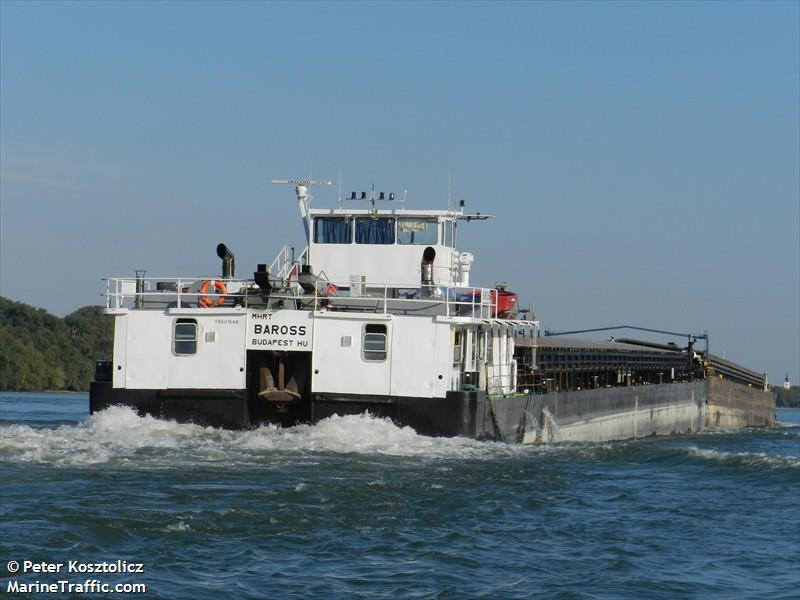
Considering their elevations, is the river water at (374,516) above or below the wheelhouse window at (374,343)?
below

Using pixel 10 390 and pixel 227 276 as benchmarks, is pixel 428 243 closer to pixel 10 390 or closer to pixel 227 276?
pixel 227 276

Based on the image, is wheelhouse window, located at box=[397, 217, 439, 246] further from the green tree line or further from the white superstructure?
the green tree line

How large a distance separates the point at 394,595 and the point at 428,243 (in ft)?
55.2

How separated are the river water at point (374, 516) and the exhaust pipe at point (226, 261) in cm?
401

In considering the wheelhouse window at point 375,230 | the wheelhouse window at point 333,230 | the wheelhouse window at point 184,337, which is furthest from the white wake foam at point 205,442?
the wheelhouse window at point 333,230

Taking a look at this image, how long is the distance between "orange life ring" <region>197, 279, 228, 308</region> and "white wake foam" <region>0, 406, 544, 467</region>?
2404 mm

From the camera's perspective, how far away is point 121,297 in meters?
23.6

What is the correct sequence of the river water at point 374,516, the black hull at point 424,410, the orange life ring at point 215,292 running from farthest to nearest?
the orange life ring at point 215,292 → the black hull at point 424,410 → the river water at point 374,516

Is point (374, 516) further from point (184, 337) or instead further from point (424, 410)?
point (184, 337)

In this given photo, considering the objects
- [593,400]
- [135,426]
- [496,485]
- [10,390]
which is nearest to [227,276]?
[135,426]

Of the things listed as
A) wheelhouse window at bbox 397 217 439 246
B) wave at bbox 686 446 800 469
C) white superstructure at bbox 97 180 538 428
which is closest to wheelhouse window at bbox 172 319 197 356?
white superstructure at bbox 97 180 538 428

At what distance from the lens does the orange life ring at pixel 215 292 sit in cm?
2377

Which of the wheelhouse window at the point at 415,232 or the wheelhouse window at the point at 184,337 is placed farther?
the wheelhouse window at the point at 415,232

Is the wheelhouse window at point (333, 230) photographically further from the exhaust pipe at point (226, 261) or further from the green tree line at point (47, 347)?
the green tree line at point (47, 347)
